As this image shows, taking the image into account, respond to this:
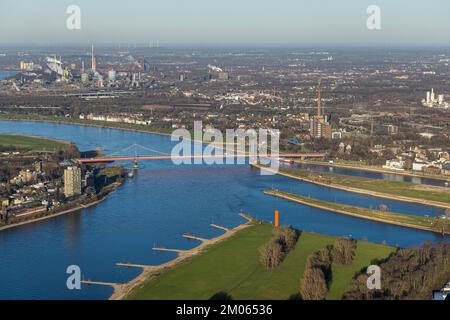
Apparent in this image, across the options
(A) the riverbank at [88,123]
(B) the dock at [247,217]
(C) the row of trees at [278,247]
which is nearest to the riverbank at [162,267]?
(B) the dock at [247,217]

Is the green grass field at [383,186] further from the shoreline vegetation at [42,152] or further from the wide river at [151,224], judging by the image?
the shoreline vegetation at [42,152]

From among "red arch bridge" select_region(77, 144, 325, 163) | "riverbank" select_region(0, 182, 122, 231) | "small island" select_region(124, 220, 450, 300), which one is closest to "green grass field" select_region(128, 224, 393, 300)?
"small island" select_region(124, 220, 450, 300)

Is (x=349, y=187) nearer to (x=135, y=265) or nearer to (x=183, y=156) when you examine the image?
(x=183, y=156)

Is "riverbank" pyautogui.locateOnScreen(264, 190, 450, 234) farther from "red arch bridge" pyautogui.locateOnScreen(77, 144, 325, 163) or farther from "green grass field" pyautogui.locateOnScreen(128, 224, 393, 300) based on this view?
"red arch bridge" pyautogui.locateOnScreen(77, 144, 325, 163)

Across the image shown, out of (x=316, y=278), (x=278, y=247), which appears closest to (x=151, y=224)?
(x=278, y=247)

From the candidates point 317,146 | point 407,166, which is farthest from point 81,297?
point 317,146
